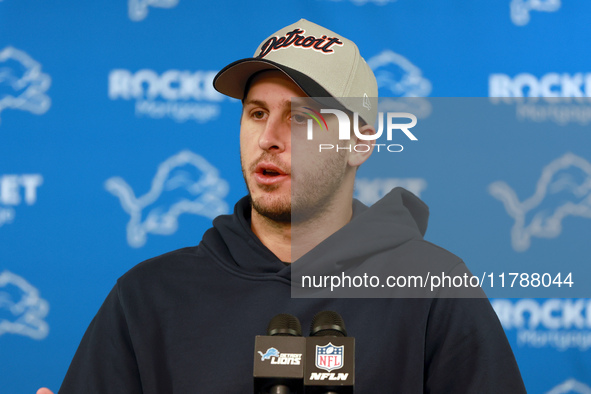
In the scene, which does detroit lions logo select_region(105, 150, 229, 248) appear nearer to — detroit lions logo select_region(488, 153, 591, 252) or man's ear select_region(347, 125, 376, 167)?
man's ear select_region(347, 125, 376, 167)

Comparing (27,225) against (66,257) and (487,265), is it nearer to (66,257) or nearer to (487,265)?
(66,257)

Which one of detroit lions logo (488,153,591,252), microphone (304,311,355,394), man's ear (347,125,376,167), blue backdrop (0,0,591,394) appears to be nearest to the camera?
microphone (304,311,355,394)

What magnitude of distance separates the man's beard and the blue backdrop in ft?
2.31

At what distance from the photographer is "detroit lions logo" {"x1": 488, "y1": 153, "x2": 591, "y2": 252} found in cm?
133

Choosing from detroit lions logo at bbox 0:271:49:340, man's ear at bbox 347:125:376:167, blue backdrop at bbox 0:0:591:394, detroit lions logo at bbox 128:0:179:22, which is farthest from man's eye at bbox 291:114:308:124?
detroit lions logo at bbox 0:271:49:340

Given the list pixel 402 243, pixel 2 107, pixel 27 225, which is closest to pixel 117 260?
pixel 27 225

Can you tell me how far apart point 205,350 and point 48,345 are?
1.00 metres

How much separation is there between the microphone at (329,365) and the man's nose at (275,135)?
1.68 feet

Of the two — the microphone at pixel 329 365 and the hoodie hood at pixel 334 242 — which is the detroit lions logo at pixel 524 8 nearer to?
the hoodie hood at pixel 334 242

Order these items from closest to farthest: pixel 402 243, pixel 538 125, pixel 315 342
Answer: pixel 315 342
pixel 402 243
pixel 538 125

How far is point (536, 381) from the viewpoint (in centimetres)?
176

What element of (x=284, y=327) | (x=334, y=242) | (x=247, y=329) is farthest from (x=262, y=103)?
(x=284, y=327)

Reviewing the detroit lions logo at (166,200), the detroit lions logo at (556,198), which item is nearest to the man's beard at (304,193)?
the detroit lions logo at (556,198)

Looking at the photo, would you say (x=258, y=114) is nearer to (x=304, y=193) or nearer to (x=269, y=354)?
(x=304, y=193)
